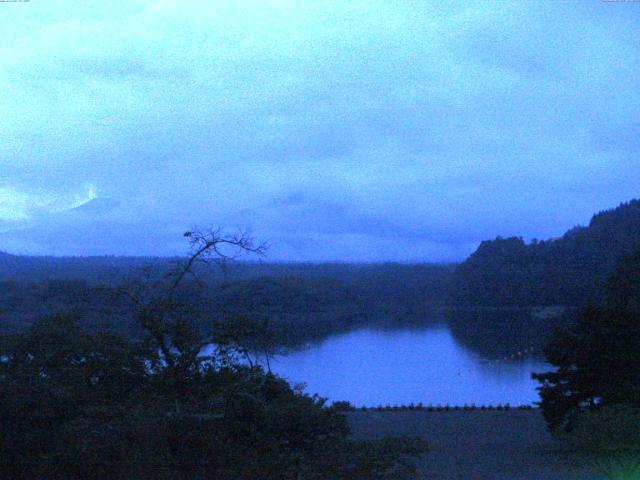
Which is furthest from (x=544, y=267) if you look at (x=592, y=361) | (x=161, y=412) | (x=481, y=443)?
(x=161, y=412)

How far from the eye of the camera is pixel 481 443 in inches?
517

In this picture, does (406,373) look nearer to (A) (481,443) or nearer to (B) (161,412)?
(A) (481,443)

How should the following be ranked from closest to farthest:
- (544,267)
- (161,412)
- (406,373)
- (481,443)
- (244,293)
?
(161,412), (481,443), (244,293), (406,373), (544,267)

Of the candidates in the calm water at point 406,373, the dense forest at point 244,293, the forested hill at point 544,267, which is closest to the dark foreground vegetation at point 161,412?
the dense forest at point 244,293

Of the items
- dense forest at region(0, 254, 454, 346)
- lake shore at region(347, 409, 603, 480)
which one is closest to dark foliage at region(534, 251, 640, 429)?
lake shore at region(347, 409, 603, 480)

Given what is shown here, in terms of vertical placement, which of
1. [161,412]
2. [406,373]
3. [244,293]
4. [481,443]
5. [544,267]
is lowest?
[406,373]

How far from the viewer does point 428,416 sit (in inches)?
635

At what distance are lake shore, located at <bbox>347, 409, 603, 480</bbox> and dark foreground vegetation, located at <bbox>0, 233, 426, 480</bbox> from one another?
7.85 ft

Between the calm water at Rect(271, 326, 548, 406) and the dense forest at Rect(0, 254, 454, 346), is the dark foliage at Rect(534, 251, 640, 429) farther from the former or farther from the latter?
the calm water at Rect(271, 326, 548, 406)

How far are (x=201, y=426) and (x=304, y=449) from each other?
108cm

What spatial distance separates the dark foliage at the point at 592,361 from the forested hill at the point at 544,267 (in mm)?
30848

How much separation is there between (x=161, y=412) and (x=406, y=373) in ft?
72.5

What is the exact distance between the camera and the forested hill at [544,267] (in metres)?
45.2

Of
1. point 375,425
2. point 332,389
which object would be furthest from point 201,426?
point 332,389
